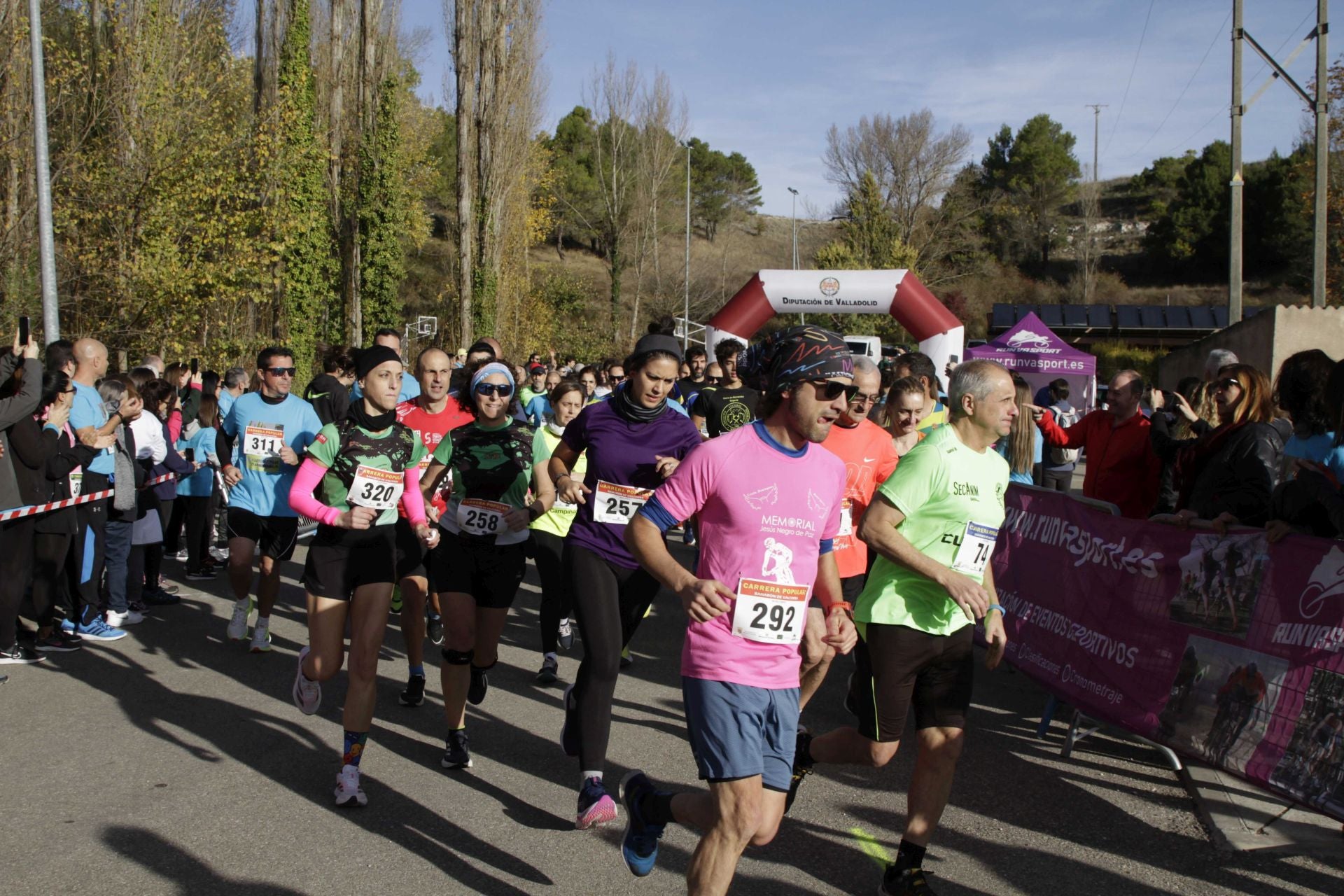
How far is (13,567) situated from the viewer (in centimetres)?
732

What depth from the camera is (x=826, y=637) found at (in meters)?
3.47

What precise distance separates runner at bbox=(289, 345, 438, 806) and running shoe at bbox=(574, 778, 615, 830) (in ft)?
3.34

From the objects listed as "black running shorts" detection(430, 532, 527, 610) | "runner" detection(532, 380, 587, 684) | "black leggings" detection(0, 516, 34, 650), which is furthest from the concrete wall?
"black leggings" detection(0, 516, 34, 650)

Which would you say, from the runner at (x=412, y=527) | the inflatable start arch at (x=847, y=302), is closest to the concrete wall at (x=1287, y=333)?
the inflatable start arch at (x=847, y=302)

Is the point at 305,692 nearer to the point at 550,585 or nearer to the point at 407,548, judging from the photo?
the point at 407,548

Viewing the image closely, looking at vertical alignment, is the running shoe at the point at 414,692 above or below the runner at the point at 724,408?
below

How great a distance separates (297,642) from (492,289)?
23.4m

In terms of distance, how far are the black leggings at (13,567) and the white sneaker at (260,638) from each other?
152 centimetres

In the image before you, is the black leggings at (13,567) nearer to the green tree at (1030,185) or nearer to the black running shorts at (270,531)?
the black running shorts at (270,531)

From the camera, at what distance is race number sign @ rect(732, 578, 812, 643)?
3.24m

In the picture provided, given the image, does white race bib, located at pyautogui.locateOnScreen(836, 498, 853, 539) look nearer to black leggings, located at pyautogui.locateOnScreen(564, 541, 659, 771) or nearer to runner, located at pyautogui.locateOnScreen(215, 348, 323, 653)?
black leggings, located at pyautogui.locateOnScreen(564, 541, 659, 771)

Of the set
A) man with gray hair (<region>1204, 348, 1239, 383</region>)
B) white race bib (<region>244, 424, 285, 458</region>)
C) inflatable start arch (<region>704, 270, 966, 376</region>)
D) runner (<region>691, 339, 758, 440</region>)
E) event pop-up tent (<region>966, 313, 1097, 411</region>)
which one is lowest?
white race bib (<region>244, 424, 285, 458</region>)

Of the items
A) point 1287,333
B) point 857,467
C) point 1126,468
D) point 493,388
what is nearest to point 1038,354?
point 1287,333

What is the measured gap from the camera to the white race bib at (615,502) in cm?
489
